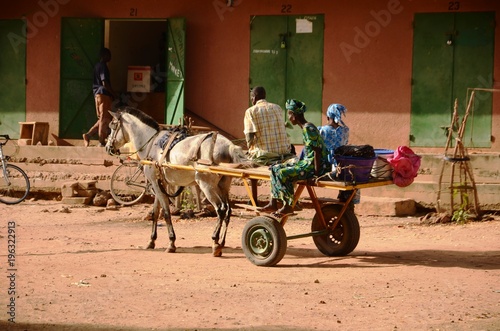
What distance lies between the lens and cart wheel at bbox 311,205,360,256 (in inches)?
398

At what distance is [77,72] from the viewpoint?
1752 centimetres

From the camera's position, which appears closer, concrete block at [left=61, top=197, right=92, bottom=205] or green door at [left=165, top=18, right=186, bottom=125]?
concrete block at [left=61, top=197, right=92, bottom=205]

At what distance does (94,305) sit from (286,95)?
911 centimetres

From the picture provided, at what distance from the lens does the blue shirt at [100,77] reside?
54.9 feet

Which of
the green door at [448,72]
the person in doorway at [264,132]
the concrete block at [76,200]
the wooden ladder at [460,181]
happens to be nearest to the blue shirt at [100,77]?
the concrete block at [76,200]

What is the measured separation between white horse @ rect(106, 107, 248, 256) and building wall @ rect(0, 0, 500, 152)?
5.10 metres

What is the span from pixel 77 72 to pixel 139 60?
290 cm

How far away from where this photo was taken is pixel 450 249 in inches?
436

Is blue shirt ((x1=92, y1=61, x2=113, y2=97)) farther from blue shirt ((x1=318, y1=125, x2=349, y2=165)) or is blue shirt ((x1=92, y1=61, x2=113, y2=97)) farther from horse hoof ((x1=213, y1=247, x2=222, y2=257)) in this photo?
blue shirt ((x1=318, y1=125, x2=349, y2=165))

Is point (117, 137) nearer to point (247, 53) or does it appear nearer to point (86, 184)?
point (86, 184)

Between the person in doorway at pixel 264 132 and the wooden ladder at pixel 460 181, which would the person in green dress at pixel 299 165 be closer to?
the person in doorway at pixel 264 132

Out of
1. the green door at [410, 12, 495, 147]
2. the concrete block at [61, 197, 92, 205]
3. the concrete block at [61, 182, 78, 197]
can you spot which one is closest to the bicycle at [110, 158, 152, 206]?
the concrete block at [61, 197, 92, 205]

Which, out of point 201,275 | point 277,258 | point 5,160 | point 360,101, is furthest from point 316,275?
point 5,160

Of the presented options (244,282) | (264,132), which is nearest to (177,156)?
(264,132)
